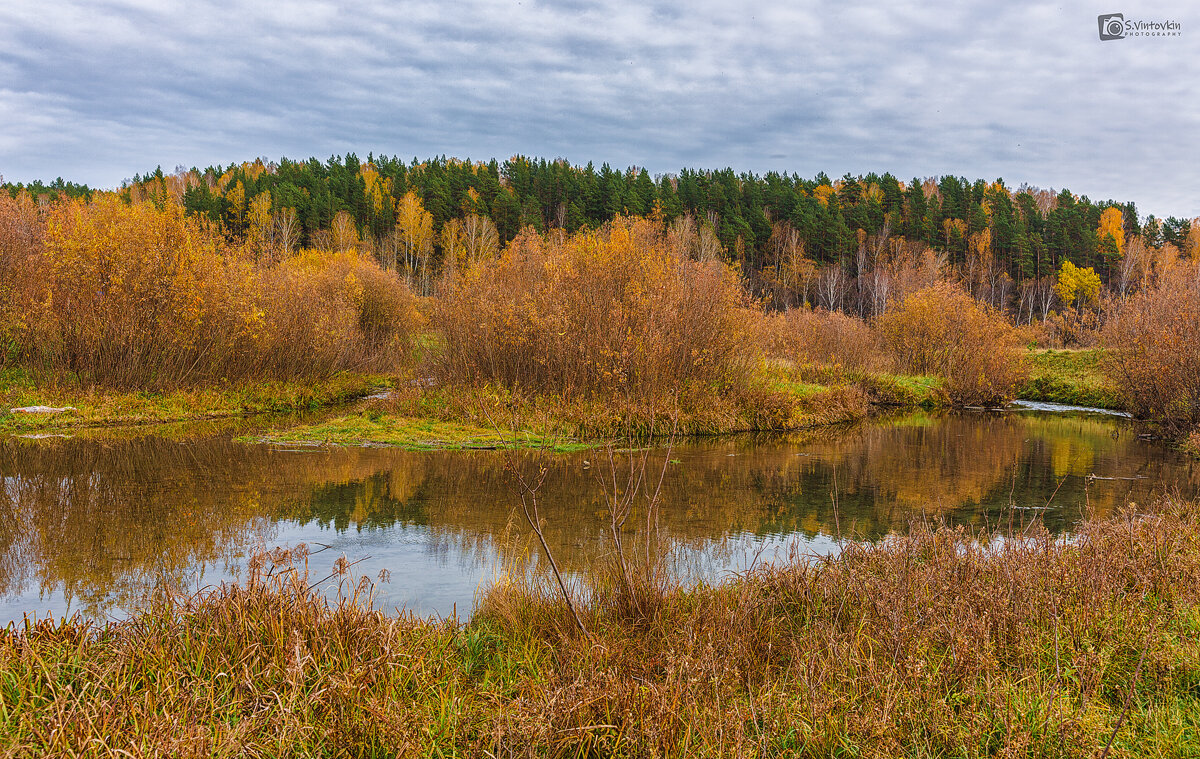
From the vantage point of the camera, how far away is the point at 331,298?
27.5 m

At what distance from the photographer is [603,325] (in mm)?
17406

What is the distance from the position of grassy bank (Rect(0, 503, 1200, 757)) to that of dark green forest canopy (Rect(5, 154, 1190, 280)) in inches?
2344

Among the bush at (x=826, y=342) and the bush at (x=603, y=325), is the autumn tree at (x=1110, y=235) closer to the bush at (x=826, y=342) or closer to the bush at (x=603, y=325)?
the bush at (x=826, y=342)

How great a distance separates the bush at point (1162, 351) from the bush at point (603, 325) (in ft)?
32.9

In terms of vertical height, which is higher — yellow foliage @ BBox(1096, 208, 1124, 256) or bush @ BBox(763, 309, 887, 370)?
yellow foliage @ BBox(1096, 208, 1124, 256)

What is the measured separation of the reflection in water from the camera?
7.17 metres

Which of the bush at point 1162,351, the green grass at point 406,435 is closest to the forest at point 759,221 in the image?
the bush at point 1162,351

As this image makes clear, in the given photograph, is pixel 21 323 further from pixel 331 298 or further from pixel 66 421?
pixel 331 298

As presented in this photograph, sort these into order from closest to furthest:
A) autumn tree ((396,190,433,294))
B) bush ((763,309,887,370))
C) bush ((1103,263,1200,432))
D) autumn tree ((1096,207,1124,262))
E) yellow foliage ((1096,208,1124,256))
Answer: bush ((1103,263,1200,432)), bush ((763,309,887,370)), autumn tree ((396,190,433,294)), autumn tree ((1096,207,1124,262)), yellow foliage ((1096,208,1124,256))

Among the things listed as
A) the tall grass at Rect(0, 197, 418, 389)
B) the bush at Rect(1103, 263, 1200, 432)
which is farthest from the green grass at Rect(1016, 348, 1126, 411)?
the tall grass at Rect(0, 197, 418, 389)

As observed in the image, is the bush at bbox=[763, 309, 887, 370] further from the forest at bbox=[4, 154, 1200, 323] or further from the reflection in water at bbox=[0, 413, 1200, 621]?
the forest at bbox=[4, 154, 1200, 323]

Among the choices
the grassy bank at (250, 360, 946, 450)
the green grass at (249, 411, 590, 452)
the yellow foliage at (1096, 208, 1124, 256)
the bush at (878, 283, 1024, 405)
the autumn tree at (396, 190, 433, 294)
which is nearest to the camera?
the green grass at (249, 411, 590, 452)

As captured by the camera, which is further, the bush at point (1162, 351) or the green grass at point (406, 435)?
the bush at point (1162, 351)

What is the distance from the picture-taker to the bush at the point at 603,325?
56.3 ft
